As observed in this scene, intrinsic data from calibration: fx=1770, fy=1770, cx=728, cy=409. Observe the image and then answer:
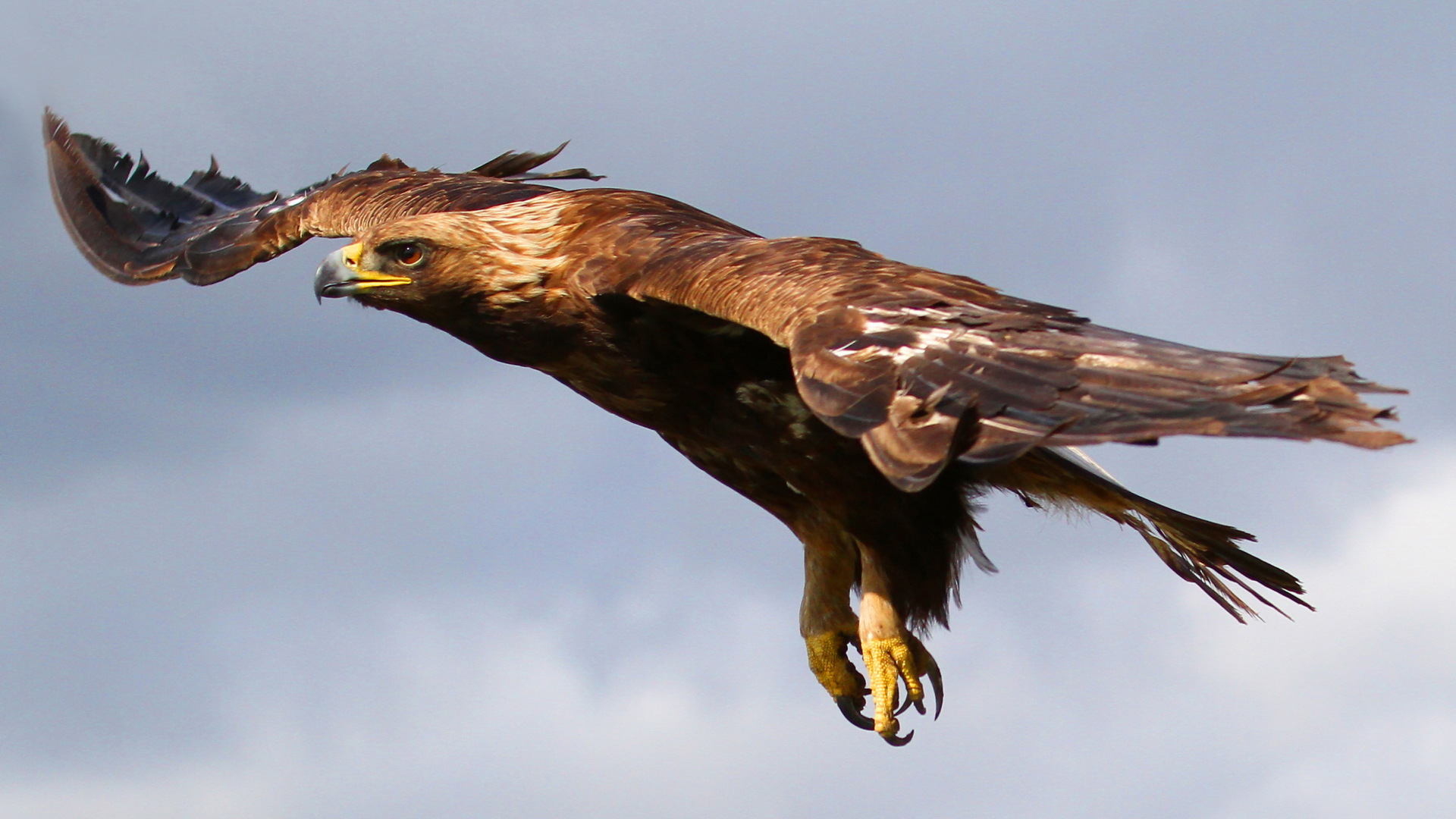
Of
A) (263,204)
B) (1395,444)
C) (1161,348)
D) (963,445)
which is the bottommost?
(1395,444)

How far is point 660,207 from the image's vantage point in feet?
22.3

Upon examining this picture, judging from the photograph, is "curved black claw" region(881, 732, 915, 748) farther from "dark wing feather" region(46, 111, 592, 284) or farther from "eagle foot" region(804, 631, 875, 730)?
"dark wing feather" region(46, 111, 592, 284)

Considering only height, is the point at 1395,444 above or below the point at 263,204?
below

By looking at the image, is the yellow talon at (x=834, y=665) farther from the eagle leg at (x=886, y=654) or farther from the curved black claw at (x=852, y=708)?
the eagle leg at (x=886, y=654)

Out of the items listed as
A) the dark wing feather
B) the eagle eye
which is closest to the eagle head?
the eagle eye

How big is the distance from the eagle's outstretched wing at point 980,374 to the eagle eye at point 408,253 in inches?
60.2

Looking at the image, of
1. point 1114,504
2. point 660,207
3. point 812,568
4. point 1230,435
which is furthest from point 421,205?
point 1230,435

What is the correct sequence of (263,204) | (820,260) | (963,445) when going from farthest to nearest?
(263,204)
(820,260)
(963,445)

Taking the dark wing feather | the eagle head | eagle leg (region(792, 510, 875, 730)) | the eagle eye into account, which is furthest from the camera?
the dark wing feather

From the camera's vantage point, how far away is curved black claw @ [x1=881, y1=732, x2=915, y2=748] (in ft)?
22.2

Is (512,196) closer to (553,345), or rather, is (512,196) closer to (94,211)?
(553,345)

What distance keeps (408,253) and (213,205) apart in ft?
11.7

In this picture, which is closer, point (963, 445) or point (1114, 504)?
point (963, 445)

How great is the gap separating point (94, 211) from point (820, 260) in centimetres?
572
